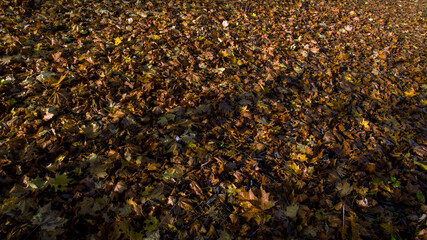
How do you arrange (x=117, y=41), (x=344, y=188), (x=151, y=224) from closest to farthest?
(x=151, y=224) → (x=344, y=188) → (x=117, y=41)

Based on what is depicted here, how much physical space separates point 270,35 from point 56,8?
4.61 metres

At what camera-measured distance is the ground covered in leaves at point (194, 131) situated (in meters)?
2.07

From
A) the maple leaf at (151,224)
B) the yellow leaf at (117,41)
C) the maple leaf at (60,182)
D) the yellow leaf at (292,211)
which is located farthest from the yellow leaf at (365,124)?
the yellow leaf at (117,41)

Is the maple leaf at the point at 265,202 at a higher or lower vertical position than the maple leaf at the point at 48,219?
lower

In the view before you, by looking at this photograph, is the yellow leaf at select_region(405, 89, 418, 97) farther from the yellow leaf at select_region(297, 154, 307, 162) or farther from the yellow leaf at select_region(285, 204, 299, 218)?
the yellow leaf at select_region(285, 204, 299, 218)

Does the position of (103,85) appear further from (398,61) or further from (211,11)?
(398,61)

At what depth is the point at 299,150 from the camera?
110 inches

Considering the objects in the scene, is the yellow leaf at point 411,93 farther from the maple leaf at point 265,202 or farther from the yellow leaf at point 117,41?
the yellow leaf at point 117,41

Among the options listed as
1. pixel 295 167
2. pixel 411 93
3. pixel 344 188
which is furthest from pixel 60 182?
pixel 411 93

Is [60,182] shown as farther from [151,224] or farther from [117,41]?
[117,41]

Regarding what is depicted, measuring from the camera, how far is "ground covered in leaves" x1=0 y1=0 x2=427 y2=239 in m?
2.07

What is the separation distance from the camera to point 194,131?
9.12 ft

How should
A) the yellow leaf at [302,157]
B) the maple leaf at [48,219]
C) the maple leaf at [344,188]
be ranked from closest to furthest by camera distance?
the maple leaf at [48,219] < the maple leaf at [344,188] < the yellow leaf at [302,157]

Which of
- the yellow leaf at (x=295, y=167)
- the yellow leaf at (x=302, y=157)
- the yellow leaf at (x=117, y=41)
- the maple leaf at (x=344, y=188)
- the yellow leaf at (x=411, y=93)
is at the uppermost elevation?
the yellow leaf at (x=117, y=41)
